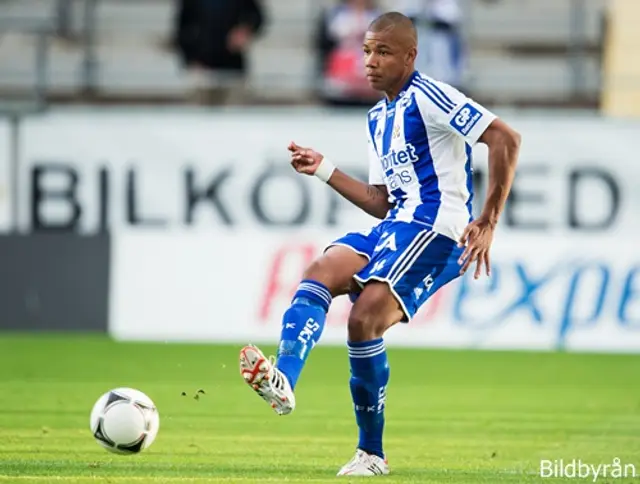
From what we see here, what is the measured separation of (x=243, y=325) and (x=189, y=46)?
3.37 m

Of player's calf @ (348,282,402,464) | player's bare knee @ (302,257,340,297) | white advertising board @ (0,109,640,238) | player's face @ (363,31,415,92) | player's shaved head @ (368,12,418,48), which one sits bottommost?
white advertising board @ (0,109,640,238)

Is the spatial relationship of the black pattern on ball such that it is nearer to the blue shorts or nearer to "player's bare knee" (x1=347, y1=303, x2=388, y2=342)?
"player's bare knee" (x1=347, y1=303, x2=388, y2=342)

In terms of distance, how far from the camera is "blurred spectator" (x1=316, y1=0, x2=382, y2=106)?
53.7 ft

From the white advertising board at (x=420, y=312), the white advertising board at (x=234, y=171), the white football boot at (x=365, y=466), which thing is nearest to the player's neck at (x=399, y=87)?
the white football boot at (x=365, y=466)

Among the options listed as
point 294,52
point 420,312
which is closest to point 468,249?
point 420,312

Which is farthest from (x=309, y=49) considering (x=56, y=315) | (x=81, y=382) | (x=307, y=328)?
(x=307, y=328)

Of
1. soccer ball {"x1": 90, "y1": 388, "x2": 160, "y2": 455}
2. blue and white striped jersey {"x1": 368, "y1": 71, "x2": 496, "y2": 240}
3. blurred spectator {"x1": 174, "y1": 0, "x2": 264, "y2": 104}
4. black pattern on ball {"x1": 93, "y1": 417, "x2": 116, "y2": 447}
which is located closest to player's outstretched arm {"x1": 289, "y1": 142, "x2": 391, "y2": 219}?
blue and white striped jersey {"x1": 368, "y1": 71, "x2": 496, "y2": 240}

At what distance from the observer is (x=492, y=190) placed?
270 inches

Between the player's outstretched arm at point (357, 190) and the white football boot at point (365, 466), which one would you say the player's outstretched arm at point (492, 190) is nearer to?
the player's outstretched arm at point (357, 190)

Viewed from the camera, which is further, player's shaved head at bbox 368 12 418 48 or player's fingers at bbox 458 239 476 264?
player's shaved head at bbox 368 12 418 48

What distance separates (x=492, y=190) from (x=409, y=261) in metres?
0.52

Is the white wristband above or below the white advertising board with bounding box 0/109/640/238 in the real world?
above

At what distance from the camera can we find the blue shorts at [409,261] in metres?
6.98

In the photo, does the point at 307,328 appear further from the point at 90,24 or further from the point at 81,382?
the point at 90,24
